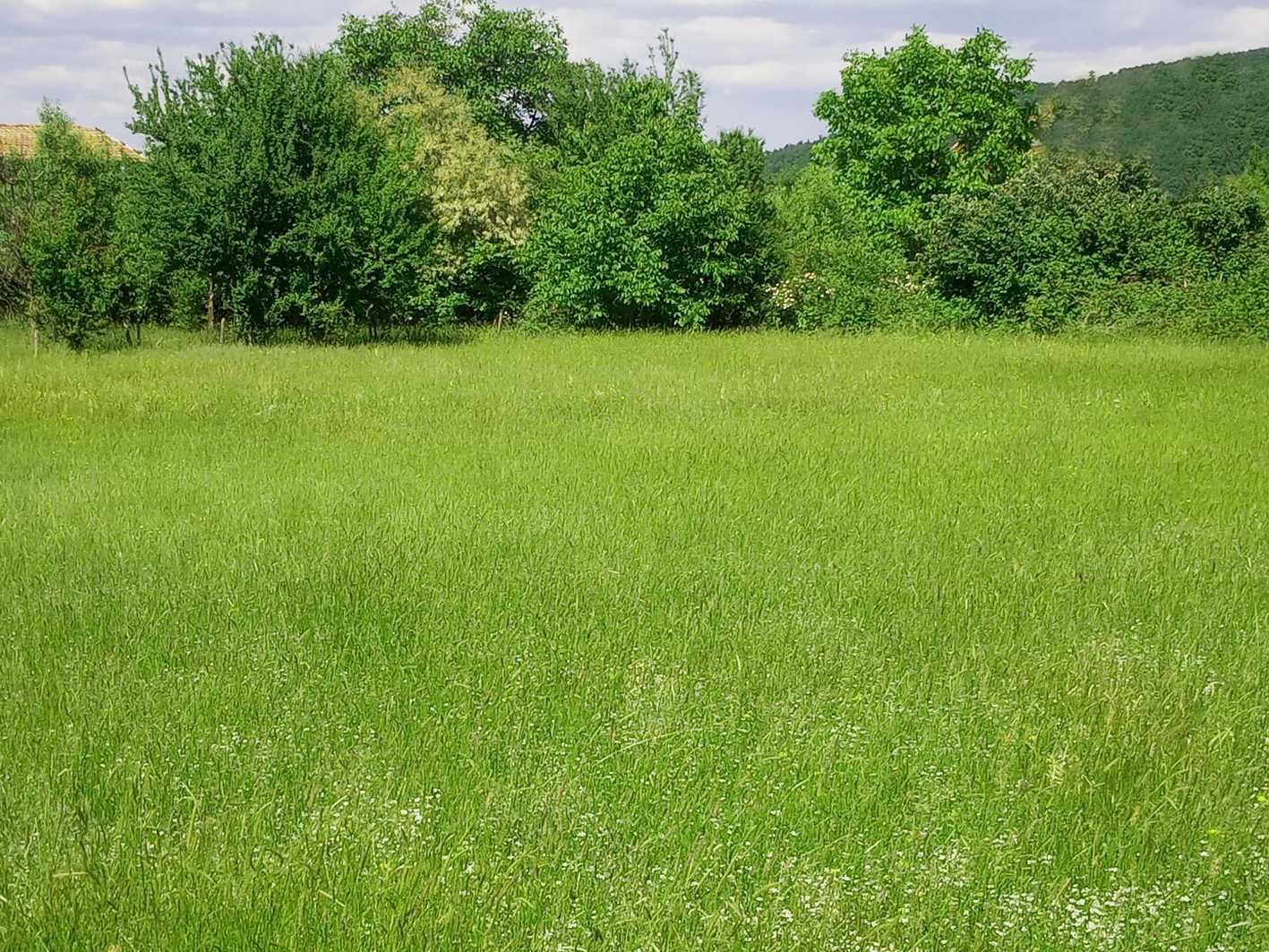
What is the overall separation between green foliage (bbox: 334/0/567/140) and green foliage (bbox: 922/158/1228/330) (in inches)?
754

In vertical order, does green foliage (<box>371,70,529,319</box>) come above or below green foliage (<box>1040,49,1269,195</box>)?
below

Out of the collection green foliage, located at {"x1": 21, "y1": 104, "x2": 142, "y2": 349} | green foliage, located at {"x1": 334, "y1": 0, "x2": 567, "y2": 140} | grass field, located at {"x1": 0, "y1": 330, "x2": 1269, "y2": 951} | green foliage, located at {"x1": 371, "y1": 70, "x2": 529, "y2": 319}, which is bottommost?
grass field, located at {"x1": 0, "y1": 330, "x2": 1269, "y2": 951}

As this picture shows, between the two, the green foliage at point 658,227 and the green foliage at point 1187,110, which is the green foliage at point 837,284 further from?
the green foliage at point 1187,110

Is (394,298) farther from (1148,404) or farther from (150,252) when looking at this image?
(1148,404)

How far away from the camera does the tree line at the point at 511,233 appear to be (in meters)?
21.1

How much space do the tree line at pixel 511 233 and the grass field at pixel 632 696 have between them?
39.0 ft

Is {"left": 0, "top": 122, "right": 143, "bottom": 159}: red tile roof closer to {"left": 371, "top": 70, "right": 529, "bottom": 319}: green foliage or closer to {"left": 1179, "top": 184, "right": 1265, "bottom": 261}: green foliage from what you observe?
{"left": 371, "top": 70, "right": 529, "bottom": 319}: green foliage

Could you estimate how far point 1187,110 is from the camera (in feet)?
253

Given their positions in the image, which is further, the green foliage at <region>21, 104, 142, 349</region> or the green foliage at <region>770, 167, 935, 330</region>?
the green foliage at <region>770, 167, 935, 330</region>

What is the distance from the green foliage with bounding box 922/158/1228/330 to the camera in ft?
74.7

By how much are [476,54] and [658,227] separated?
58.4 ft

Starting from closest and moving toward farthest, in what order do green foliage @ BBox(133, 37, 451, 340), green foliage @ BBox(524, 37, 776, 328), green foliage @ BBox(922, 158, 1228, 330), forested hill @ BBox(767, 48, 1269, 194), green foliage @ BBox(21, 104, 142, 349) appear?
green foliage @ BBox(21, 104, 142, 349) → green foliage @ BBox(133, 37, 451, 340) → green foliage @ BBox(922, 158, 1228, 330) → green foliage @ BBox(524, 37, 776, 328) → forested hill @ BBox(767, 48, 1269, 194)

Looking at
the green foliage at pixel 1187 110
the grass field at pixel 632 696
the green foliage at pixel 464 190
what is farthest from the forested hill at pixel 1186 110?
the grass field at pixel 632 696

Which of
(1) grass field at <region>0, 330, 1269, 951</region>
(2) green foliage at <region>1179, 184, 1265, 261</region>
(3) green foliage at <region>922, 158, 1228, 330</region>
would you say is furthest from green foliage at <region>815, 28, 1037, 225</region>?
(1) grass field at <region>0, 330, 1269, 951</region>
